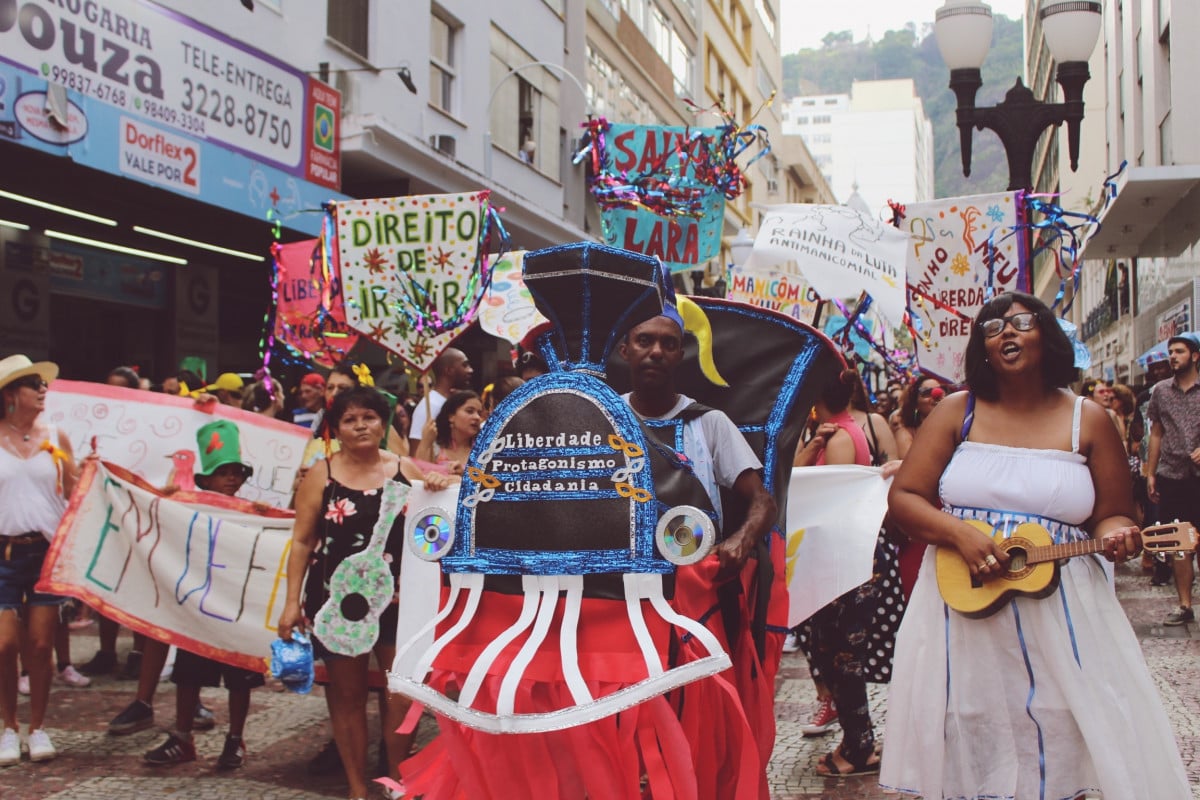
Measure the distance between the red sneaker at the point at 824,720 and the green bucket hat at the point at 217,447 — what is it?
11.5 ft

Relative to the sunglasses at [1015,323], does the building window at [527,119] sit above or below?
above

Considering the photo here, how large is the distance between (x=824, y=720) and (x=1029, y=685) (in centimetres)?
288

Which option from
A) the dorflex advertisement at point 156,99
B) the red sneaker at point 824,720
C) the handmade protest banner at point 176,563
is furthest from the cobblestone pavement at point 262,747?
the dorflex advertisement at point 156,99

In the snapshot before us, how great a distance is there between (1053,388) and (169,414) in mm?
5323

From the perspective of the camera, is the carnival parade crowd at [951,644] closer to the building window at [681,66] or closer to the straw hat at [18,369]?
the straw hat at [18,369]

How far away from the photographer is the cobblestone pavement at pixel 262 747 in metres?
5.65

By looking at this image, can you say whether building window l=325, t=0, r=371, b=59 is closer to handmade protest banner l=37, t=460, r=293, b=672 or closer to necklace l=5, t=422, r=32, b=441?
necklace l=5, t=422, r=32, b=441

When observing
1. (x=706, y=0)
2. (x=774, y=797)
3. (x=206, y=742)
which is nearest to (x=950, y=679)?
(x=774, y=797)

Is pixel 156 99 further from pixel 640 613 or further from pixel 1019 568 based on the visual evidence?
pixel 1019 568

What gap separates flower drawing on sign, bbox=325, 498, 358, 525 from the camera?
550cm

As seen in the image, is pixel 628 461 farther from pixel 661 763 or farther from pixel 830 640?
pixel 830 640

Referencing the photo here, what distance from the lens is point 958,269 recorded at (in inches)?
342

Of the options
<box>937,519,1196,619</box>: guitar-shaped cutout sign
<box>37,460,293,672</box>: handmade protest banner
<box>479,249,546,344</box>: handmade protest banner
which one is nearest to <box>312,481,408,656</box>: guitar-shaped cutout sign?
<box>37,460,293,672</box>: handmade protest banner

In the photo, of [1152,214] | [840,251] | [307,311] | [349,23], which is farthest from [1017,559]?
[1152,214]
